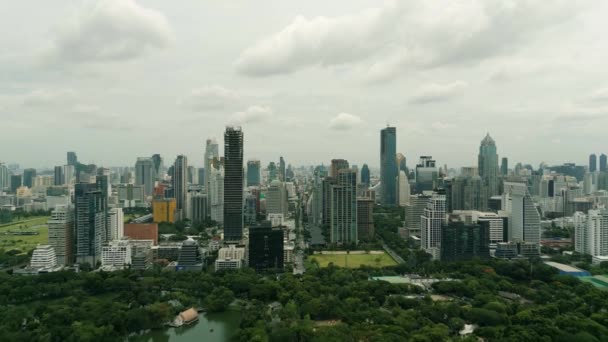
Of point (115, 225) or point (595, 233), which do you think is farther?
point (115, 225)

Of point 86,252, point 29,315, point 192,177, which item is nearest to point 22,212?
point 86,252

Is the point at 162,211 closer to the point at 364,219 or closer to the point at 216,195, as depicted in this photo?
the point at 216,195

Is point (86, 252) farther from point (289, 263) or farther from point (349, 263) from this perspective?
point (349, 263)

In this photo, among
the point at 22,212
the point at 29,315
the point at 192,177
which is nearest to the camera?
the point at 29,315

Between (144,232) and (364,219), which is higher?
(364,219)

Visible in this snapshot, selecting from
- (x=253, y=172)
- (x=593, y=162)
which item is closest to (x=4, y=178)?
(x=253, y=172)

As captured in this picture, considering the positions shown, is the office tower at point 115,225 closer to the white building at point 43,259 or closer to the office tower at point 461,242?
the white building at point 43,259

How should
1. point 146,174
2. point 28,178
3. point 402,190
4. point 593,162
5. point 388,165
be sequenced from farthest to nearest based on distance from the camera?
point 593,162, point 28,178, point 146,174, point 388,165, point 402,190
